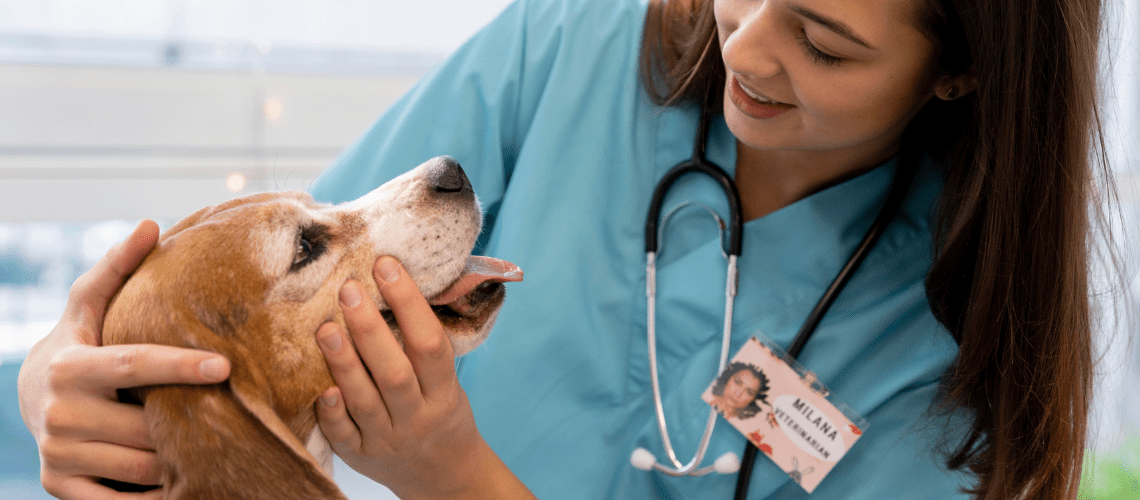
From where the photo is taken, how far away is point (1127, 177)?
2107mm

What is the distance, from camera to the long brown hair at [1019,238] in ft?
2.71

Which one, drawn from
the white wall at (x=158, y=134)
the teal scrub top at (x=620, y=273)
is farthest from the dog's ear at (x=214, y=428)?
the white wall at (x=158, y=134)

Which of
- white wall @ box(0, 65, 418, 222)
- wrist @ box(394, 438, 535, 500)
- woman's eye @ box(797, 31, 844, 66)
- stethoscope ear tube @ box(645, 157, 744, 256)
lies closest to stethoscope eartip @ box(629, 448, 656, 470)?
wrist @ box(394, 438, 535, 500)

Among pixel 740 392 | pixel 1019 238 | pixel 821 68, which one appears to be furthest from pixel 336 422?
pixel 1019 238

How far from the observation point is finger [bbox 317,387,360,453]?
78cm

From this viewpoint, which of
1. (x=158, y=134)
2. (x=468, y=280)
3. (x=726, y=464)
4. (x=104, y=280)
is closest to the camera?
(x=104, y=280)

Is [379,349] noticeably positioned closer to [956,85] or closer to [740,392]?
[740,392]

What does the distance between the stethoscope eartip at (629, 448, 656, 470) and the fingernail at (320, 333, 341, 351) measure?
472mm

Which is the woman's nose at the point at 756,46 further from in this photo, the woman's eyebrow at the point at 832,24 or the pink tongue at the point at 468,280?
the pink tongue at the point at 468,280

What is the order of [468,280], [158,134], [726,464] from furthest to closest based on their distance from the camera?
[158,134] → [726,464] → [468,280]

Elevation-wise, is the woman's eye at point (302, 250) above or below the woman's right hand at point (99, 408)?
above

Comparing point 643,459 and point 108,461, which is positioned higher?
point 108,461

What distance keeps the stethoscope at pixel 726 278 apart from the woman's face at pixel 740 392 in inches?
1.1

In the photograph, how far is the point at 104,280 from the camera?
0.78m
